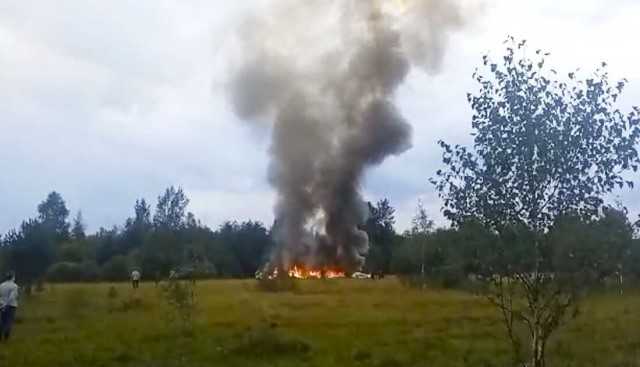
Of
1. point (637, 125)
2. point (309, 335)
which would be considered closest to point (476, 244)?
point (637, 125)

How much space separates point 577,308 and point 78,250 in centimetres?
8857

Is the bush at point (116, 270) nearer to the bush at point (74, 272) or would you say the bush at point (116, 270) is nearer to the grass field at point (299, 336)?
the bush at point (74, 272)

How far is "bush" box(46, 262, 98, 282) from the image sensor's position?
7825 centimetres

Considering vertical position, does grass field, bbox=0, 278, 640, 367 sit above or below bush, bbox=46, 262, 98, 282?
below

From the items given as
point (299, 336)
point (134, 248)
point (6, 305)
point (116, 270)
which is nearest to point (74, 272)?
point (116, 270)

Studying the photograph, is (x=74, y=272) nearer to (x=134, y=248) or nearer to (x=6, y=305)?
(x=134, y=248)

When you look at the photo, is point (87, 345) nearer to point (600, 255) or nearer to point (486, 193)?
point (486, 193)

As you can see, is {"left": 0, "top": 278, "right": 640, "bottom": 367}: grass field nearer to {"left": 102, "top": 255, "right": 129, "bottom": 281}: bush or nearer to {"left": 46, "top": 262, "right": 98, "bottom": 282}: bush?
{"left": 46, "top": 262, "right": 98, "bottom": 282}: bush

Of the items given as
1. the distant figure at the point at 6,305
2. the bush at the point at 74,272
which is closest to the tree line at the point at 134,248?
the bush at the point at 74,272

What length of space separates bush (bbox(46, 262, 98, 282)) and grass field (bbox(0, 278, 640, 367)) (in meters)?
41.7

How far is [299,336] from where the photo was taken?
24906 mm

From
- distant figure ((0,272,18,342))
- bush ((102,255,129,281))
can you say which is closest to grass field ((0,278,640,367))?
distant figure ((0,272,18,342))

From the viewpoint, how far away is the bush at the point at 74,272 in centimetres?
7825

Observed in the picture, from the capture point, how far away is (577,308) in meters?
13.3
